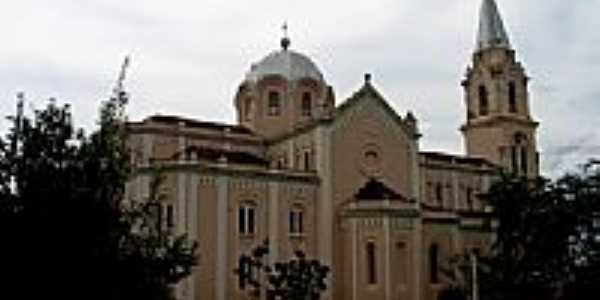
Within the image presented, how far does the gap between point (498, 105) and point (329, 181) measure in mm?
21049

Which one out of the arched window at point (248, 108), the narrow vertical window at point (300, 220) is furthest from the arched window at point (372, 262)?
the arched window at point (248, 108)

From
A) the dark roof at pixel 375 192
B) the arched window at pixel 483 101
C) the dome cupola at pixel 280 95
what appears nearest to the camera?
the dark roof at pixel 375 192

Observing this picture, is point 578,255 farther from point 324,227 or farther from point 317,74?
point 317,74

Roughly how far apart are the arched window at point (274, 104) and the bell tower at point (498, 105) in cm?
1758

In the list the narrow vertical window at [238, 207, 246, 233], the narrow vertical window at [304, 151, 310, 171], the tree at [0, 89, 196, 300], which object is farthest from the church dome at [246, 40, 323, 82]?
the tree at [0, 89, 196, 300]

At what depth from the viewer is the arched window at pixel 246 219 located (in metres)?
60.3

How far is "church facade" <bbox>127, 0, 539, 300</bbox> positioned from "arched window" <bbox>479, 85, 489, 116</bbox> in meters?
0.13

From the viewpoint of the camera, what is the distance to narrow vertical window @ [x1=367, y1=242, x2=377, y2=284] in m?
61.2

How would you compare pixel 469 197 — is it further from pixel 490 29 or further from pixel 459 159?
pixel 490 29

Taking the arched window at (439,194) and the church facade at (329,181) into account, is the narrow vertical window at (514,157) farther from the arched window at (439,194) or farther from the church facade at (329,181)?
the arched window at (439,194)

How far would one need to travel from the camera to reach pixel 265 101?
72.1 m

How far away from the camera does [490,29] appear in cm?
8025

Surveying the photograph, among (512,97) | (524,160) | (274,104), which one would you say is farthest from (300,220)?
(524,160)

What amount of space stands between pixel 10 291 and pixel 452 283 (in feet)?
176
